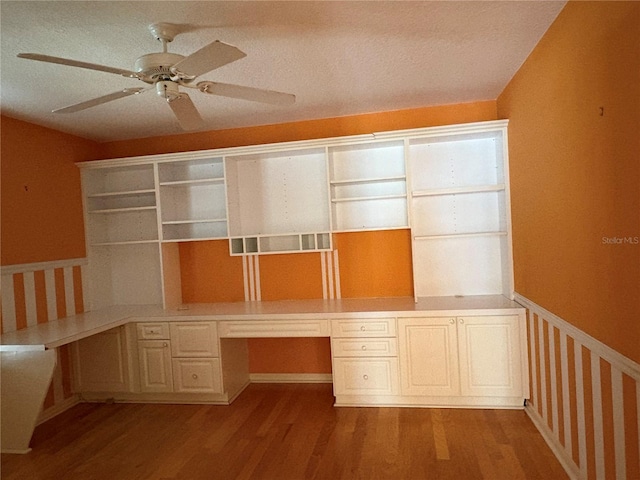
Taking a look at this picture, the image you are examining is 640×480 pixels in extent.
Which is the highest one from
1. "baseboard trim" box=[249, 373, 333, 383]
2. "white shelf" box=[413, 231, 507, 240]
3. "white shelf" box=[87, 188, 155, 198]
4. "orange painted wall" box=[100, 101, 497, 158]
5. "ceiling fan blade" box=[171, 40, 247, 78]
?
"orange painted wall" box=[100, 101, 497, 158]

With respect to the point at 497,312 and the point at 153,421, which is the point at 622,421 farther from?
the point at 153,421

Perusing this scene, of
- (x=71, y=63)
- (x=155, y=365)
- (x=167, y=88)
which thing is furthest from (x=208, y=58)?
(x=155, y=365)

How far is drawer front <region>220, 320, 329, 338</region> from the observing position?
3.28m

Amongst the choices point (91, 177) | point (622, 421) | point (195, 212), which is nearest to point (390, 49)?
point (622, 421)

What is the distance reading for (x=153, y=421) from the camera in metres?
3.25

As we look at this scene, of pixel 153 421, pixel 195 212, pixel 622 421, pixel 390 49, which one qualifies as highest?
pixel 390 49

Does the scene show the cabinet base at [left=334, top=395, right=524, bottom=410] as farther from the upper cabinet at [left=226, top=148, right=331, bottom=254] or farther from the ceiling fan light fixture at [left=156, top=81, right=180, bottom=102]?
the ceiling fan light fixture at [left=156, top=81, right=180, bottom=102]

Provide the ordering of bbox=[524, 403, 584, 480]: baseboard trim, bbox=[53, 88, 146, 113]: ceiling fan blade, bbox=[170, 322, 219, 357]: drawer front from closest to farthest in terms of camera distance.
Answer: bbox=[53, 88, 146, 113]: ceiling fan blade, bbox=[524, 403, 584, 480]: baseboard trim, bbox=[170, 322, 219, 357]: drawer front

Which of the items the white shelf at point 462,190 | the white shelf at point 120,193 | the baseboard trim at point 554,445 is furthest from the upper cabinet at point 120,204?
the baseboard trim at point 554,445

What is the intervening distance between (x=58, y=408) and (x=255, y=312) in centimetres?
188

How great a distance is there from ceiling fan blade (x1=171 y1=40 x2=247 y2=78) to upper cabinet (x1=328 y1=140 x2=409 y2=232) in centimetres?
187

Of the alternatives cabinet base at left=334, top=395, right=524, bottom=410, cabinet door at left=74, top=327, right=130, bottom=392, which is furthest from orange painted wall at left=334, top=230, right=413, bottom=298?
cabinet door at left=74, top=327, right=130, bottom=392

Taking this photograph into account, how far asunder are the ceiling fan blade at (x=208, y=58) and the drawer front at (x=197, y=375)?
2.37 m

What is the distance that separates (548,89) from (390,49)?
898 mm
